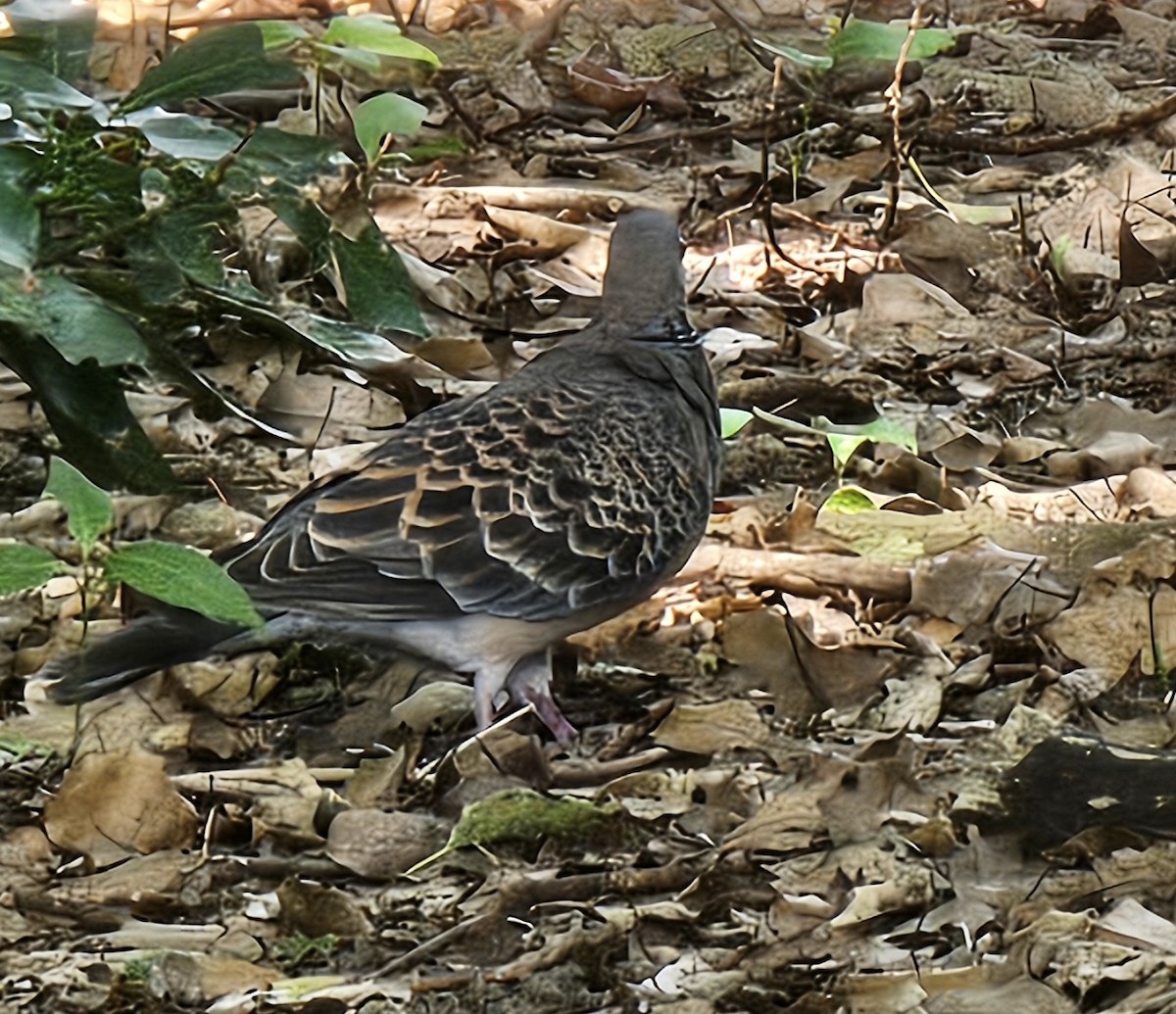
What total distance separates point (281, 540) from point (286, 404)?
147 centimetres

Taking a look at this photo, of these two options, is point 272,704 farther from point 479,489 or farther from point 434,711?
point 479,489

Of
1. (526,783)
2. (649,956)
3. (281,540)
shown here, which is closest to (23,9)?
(281,540)

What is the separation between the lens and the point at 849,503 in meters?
5.09

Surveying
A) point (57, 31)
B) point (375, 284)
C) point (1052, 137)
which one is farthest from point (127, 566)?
point (1052, 137)

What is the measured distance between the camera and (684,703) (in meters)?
4.48

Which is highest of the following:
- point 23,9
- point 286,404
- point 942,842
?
point 23,9

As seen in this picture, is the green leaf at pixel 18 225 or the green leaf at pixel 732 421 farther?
the green leaf at pixel 732 421

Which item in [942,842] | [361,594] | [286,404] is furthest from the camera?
[286,404]

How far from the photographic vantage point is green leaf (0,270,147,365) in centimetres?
391

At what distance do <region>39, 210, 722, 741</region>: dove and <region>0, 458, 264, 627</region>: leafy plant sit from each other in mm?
309

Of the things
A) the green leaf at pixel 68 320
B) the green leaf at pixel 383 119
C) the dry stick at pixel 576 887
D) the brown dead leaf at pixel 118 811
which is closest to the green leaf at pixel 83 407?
the green leaf at pixel 68 320

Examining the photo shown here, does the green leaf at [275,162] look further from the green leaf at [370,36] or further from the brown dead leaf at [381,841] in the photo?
the brown dead leaf at [381,841]

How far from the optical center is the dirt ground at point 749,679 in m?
3.60

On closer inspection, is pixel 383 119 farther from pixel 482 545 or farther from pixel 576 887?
pixel 576 887
